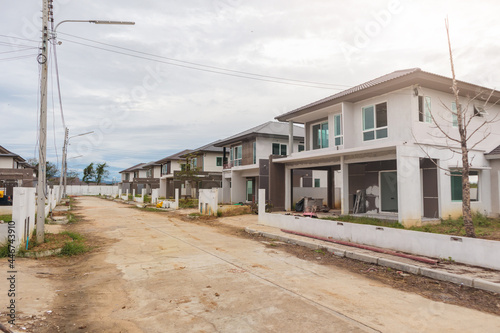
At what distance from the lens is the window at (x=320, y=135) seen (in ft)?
65.4

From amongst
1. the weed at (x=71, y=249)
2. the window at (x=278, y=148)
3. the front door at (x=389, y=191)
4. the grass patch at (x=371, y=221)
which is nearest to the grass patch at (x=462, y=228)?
the grass patch at (x=371, y=221)

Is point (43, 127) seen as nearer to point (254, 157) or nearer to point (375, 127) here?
point (375, 127)

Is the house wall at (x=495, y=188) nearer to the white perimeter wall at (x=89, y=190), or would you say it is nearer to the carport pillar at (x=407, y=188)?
the carport pillar at (x=407, y=188)

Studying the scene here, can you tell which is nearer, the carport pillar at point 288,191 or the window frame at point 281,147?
the carport pillar at point 288,191

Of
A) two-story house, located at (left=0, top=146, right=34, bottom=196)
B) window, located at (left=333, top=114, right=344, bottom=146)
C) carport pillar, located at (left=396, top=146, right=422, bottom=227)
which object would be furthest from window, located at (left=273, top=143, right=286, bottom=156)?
two-story house, located at (left=0, top=146, right=34, bottom=196)

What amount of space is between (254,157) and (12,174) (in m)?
17.1

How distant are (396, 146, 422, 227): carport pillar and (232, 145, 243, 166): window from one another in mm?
18591

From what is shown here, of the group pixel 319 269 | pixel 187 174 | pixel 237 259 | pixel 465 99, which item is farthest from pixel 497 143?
pixel 187 174

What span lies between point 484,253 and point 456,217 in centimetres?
837

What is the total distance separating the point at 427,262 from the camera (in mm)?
7711

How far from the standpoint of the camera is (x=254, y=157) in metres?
28.2

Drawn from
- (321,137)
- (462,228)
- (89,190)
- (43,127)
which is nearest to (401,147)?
(462,228)

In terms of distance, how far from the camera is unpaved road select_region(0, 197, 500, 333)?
439 centimetres

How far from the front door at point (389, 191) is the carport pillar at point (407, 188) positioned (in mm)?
3562
